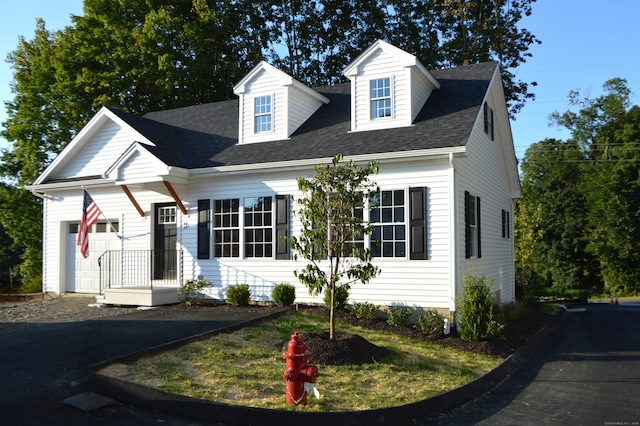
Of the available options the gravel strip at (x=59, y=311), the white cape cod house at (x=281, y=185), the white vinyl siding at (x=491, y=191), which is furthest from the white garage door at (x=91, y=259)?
the white vinyl siding at (x=491, y=191)

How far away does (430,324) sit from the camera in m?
10.7

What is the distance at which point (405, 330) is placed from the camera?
1088cm

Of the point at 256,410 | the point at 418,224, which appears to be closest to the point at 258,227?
the point at 418,224

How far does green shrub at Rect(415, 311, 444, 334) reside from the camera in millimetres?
10711

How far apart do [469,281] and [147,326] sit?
6.69m

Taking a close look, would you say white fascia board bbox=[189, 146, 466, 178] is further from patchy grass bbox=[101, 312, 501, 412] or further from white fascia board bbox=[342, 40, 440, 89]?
patchy grass bbox=[101, 312, 501, 412]

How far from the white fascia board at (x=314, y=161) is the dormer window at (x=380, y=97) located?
2.02m

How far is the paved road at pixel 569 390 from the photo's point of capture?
251 inches

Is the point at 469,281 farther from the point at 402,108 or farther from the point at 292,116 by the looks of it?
the point at 292,116

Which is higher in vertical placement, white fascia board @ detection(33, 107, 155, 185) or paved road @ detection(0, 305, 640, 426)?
white fascia board @ detection(33, 107, 155, 185)

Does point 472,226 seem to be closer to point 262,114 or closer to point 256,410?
point 262,114

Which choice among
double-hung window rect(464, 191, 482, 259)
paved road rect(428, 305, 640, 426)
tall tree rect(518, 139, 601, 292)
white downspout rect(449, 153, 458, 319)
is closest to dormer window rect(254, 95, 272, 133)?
white downspout rect(449, 153, 458, 319)

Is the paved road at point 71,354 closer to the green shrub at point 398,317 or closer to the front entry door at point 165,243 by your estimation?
the front entry door at point 165,243

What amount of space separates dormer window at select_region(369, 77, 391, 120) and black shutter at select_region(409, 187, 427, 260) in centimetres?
288
